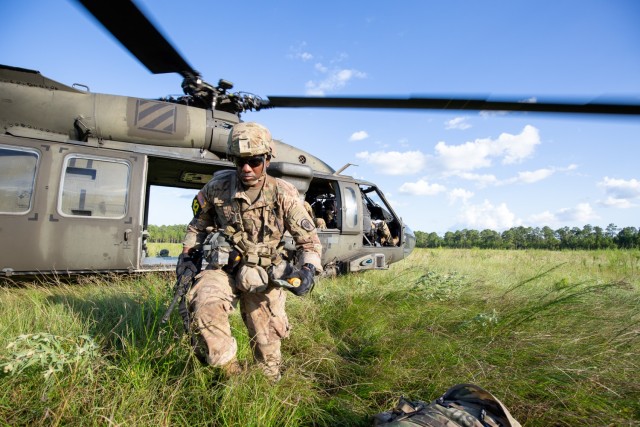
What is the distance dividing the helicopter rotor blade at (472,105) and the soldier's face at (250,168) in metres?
0.73

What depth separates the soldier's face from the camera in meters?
2.54

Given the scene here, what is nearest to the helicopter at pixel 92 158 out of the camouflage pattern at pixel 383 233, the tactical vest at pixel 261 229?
the tactical vest at pixel 261 229

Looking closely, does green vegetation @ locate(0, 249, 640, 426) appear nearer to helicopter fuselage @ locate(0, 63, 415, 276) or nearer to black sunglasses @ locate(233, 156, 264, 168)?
helicopter fuselage @ locate(0, 63, 415, 276)

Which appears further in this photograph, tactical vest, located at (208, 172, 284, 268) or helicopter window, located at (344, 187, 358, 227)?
helicopter window, located at (344, 187, 358, 227)

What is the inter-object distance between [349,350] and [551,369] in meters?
1.35

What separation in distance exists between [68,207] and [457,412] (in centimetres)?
463

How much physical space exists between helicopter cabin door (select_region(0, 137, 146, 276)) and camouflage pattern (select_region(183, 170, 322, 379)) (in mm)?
2268

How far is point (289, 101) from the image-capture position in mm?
3381

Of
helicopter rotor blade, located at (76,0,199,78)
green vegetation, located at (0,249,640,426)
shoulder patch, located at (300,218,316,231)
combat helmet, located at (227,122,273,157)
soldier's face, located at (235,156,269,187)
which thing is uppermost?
helicopter rotor blade, located at (76,0,199,78)

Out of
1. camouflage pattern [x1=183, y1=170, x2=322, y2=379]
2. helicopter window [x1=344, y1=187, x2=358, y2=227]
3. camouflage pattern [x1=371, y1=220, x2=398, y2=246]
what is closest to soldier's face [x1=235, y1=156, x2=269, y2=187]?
camouflage pattern [x1=183, y1=170, x2=322, y2=379]

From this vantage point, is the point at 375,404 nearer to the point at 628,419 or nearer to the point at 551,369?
the point at 551,369

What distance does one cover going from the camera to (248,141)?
2441 millimetres

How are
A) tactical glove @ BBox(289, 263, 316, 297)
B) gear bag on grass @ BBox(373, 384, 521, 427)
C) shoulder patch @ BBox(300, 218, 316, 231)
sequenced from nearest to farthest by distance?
gear bag on grass @ BBox(373, 384, 521, 427), tactical glove @ BBox(289, 263, 316, 297), shoulder patch @ BBox(300, 218, 316, 231)

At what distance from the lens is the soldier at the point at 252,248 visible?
7.53 ft
